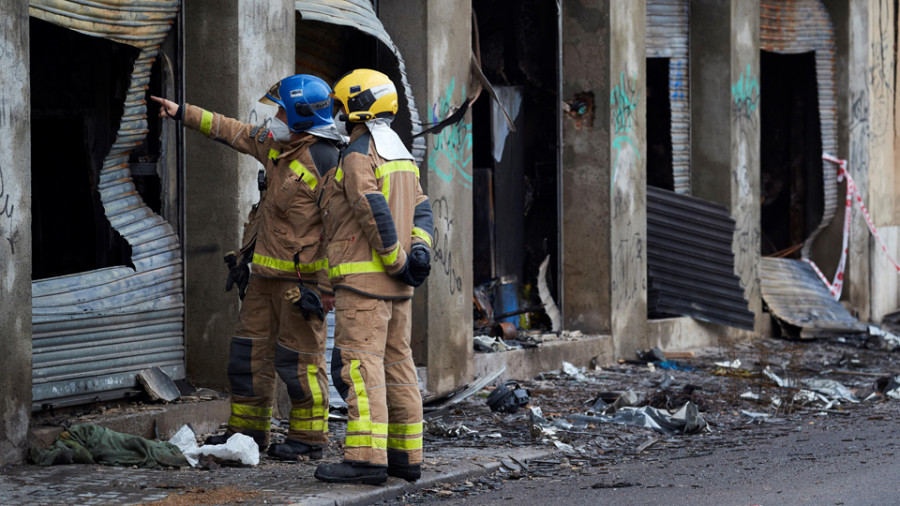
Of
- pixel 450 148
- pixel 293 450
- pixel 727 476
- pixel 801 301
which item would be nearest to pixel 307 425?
pixel 293 450

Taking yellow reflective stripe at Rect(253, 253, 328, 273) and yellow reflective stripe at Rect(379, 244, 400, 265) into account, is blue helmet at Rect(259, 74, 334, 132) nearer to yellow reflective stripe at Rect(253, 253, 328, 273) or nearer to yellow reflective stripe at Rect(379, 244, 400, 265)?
yellow reflective stripe at Rect(253, 253, 328, 273)

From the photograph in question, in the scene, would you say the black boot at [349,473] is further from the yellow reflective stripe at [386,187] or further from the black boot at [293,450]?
the yellow reflective stripe at [386,187]

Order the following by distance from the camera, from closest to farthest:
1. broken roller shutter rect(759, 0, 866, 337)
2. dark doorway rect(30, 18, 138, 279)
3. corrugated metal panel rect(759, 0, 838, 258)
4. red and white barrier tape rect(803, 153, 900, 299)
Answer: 1. dark doorway rect(30, 18, 138, 279)
2. broken roller shutter rect(759, 0, 866, 337)
3. corrugated metal panel rect(759, 0, 838, 258)
4. red and white barrier tape rect(803, 153, 900, 299)

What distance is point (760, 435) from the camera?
7.89 meters

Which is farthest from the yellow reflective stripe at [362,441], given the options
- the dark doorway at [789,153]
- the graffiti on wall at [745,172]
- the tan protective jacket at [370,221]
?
the dark doorway at [789,153]

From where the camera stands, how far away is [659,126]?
13750mm

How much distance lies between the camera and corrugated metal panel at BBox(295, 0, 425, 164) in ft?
26.8

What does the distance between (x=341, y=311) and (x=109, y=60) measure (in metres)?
2.96

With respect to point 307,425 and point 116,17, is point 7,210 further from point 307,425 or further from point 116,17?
point 307,425

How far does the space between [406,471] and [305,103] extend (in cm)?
193

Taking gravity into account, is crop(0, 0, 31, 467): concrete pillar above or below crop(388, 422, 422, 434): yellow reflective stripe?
above

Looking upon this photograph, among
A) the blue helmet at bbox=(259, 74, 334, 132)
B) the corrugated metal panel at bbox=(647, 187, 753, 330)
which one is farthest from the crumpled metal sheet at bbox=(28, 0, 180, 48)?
the corrugated metal panel at bbox=(647, 187, 753, 330)

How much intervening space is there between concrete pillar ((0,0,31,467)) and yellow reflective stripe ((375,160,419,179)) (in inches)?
69.6

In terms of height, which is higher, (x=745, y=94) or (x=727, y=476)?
(x=745, y=94)
